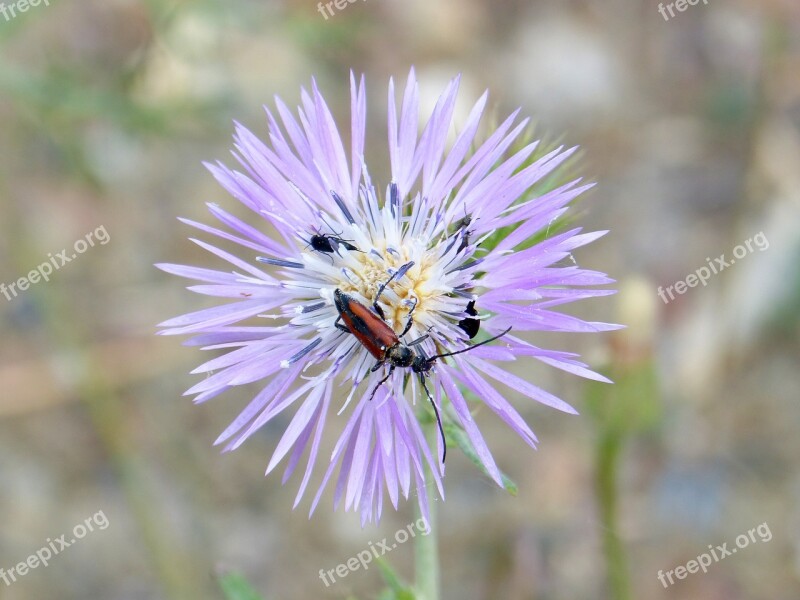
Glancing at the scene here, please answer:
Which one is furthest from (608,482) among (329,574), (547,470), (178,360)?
(178,360)

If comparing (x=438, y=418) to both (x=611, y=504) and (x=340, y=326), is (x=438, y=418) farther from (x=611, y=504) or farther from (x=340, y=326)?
(x=611, y=504)

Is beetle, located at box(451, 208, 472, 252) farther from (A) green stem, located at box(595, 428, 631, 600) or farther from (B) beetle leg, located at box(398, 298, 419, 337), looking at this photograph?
(A) green stem, located at box(595, 428, 631, 600)

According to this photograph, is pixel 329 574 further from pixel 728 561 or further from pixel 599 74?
pixel 599 74

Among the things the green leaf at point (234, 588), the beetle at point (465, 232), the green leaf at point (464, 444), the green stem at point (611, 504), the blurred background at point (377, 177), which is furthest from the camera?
the blurred background at point (377, 177)

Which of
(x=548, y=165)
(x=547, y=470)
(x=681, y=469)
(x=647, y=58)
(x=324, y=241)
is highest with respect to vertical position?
(x=647, y=58)

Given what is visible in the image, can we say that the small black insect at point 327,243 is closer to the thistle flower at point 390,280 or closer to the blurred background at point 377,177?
the thistle flower at point 390,280

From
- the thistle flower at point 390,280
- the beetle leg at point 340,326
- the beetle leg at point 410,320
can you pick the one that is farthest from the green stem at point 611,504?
the beetle leg at point 340,326

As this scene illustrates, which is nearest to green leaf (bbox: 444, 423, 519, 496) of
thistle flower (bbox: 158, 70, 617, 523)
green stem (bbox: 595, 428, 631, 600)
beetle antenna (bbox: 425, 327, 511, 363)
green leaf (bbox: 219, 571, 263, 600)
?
thistle flower (bbox: 158, 70, 617, 523)
